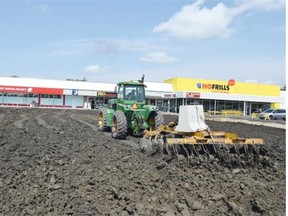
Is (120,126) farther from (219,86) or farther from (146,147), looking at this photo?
(219,86)

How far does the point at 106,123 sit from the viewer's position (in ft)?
47.5

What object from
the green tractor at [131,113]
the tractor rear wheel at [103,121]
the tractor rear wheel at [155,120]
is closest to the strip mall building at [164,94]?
the tractor rear wheel at [103,121]

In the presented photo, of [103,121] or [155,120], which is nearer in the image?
[155,120]

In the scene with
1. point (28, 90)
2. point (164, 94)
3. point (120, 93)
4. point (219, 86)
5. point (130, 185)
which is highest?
point (219, 86)

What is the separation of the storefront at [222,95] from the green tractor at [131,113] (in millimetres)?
38678

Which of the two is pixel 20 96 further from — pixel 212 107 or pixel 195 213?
pixel 195 213

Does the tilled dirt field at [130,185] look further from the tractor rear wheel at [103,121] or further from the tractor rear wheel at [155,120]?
the tractor rear wheel at [103,121]

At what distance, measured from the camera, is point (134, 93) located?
13.7 m

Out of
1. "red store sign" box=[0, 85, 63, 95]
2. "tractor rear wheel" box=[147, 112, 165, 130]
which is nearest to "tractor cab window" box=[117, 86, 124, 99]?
"tractor rear wheel" box=[147, 112, 165, 130]

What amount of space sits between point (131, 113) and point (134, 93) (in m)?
0.92

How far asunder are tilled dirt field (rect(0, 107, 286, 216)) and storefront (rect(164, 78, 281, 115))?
1727 inches

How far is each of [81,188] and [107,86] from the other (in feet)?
157

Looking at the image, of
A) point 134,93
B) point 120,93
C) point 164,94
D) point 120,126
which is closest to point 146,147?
point 120,126

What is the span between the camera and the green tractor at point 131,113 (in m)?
12.5
